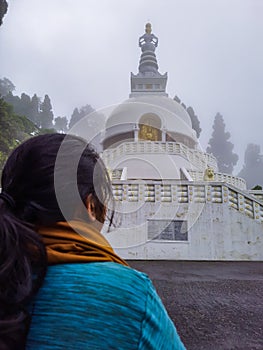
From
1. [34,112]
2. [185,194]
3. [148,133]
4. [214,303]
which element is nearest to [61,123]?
[34,112]

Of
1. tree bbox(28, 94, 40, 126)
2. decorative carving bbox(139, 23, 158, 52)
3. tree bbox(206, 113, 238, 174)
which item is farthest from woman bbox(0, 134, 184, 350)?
tree bbox(206, 113, 238, 174)

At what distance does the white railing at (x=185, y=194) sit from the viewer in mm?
7203

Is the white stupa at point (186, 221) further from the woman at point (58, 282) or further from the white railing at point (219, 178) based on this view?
the woman at point (58, 282)

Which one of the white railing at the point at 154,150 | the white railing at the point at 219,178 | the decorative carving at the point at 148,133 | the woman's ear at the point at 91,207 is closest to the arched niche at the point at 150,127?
the decorative carving at the point at 148,133

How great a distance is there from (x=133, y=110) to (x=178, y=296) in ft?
51.7

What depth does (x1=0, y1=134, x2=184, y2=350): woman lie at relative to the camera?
2.40 feet

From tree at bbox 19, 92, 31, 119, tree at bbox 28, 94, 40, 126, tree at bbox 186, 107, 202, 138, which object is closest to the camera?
tree at bbox 19, 92, 31, 119

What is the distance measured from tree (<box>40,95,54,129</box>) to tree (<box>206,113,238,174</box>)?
1040 inches

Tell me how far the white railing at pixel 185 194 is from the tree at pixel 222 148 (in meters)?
40.6

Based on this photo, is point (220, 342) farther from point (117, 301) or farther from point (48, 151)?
point (48, 151)

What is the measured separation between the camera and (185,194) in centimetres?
726

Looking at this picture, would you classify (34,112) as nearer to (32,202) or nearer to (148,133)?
(148,133)

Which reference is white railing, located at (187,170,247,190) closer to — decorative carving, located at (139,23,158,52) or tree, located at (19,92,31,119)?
decorative carving, located at (139,23,158,52)

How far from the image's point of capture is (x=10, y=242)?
29.6 inches
